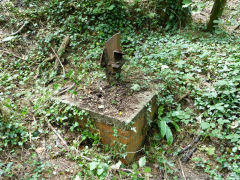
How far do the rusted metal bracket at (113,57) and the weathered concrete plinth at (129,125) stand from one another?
1.89ft

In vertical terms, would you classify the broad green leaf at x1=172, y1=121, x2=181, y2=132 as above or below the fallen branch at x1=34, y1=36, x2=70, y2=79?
below

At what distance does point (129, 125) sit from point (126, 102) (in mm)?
434

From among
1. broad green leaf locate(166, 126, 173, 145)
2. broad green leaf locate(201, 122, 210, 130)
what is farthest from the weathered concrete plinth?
broad green leaf locate(201, 122, 210, 130)

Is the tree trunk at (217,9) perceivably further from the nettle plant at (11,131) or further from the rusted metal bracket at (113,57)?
the nettle plant at (11,131)

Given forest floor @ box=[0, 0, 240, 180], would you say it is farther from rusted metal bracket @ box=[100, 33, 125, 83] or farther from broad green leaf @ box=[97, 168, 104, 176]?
rusted metal bracket @ box=[100, 33, 125, 83]

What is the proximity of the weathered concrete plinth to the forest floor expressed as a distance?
0.15m

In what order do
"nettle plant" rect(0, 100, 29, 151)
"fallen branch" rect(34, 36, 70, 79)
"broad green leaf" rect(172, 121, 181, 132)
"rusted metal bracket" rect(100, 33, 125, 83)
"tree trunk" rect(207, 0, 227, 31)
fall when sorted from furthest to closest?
"tree trunk" rect(207, 0, 227, 31), "fallen branch" rect(34, 36, 70, 79), "broad green leaf" rect(172, 121, 181, 132), "rusted metal bracket" rect(100, 33, 125, 83), "nettle plant" rect(0, 100, 29, 151)

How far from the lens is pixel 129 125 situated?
103 inches

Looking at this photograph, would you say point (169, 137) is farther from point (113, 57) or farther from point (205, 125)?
point (113, 57)

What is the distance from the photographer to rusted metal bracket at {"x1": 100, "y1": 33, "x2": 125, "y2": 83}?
9.94 ft

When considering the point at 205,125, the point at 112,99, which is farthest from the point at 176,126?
the point at 112,99

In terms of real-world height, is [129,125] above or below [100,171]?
above

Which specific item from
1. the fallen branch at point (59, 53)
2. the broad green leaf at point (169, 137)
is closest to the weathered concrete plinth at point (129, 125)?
the broad green leaf at point (169, 137)

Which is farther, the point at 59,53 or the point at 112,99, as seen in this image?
the point at 59,53
